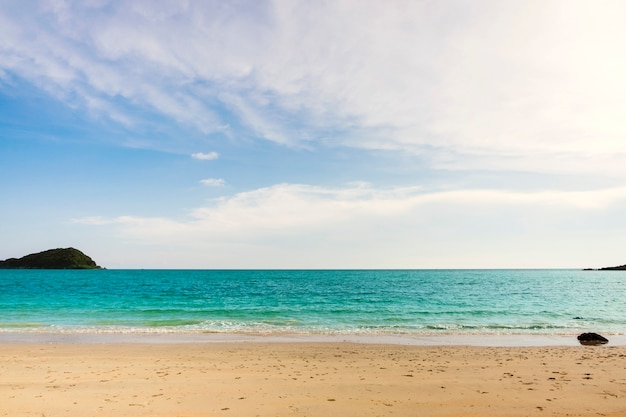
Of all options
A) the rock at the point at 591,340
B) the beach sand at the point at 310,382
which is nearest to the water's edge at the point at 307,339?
the rock at the point at 591,340

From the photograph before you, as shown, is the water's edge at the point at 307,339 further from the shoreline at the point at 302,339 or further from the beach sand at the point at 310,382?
the beach sand at the point at 310,382

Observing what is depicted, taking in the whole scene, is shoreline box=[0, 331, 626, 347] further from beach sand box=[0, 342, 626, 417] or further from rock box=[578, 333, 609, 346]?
beach sand box=[0, 342, 626, 417]

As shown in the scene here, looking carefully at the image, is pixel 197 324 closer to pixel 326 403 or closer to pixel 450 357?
pixel 450 357

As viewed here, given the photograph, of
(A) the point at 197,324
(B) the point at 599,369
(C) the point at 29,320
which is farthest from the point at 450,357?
(C) the point at 29,320

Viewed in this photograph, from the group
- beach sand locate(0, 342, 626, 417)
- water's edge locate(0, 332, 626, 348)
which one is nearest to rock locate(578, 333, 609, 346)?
water's edge locate(0, 332, 626, 348)

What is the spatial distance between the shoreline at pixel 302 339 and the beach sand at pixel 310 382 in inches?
96.6

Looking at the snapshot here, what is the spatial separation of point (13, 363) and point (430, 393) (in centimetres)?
1419

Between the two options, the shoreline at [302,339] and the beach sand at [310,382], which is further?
the shoreline at [302,339]

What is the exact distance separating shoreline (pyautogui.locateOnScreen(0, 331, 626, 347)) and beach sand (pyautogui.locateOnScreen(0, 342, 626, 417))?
96.6 inches

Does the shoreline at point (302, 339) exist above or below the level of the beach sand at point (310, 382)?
below

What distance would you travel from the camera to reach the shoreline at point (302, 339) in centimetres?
2089

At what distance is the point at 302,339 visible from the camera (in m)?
22.5

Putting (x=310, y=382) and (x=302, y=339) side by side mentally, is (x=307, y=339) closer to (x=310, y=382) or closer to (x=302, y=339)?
(x=302, y=339)

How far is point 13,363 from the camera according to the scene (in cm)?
1482
